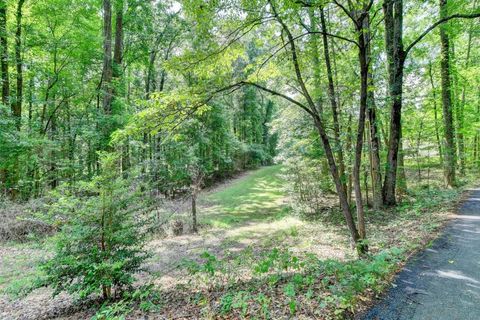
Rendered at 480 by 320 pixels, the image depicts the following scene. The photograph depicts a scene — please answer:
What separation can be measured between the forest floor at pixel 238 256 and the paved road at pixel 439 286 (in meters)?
0.30

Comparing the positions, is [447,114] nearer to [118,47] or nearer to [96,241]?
[96,241]

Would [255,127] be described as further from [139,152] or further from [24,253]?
[24,253]

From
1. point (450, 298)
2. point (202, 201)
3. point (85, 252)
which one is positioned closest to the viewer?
point (450, 298)

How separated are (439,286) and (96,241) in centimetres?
470

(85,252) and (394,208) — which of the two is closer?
(85,252)

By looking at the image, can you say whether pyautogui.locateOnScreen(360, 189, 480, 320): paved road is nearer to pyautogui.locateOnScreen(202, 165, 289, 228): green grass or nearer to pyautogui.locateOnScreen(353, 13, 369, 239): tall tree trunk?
pyautogui.locateOnScreen(353, 13, 369, 239): tall tree trunk

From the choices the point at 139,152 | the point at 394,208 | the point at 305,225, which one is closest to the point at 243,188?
the point at 139,152

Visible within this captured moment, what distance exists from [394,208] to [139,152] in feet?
38.8

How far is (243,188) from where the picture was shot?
17844 mm

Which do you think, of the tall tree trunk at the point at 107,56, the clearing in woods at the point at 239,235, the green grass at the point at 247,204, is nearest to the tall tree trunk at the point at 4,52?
the tall tree trunk at the point at 107,56

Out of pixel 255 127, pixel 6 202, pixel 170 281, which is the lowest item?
pixel 170 281

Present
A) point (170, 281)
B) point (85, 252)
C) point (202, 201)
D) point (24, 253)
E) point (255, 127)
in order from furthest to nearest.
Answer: point (255, 127), point (202, 201), point (24, 253), point (170, 281), point (85, 252)

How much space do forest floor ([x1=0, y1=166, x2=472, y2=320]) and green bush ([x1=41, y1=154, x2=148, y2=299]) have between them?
410 millimetres

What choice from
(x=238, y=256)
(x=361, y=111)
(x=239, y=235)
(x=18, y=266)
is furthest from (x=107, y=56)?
(x=361, y=111)
